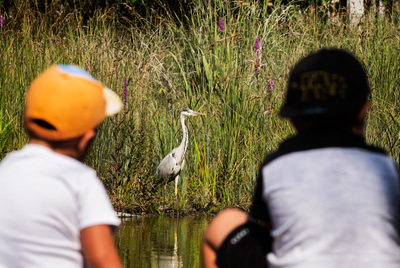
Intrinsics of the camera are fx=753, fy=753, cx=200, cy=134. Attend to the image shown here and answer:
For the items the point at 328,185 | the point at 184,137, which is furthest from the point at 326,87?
the point at 184,137

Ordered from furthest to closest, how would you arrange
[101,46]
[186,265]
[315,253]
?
[101,46]
[186,265]
[315,253]

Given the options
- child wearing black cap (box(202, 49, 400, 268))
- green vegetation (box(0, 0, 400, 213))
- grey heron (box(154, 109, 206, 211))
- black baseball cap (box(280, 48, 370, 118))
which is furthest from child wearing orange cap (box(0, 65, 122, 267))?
grey heron (box(154, 109, 206, 211))

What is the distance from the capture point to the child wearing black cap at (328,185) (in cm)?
183

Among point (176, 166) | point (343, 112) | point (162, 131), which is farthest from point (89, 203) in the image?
point (162, 131)

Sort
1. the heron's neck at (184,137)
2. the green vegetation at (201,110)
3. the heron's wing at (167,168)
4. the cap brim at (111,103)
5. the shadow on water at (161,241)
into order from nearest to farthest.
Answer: the cap brim at (111,103) → the shadow on water at (161,241) → the heron's wing at (167,168) → the green vegetation at (201,110) → the heron's neck at (184,137)

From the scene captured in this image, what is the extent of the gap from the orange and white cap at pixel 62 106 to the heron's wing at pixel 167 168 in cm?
461

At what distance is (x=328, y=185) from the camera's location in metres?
1.87

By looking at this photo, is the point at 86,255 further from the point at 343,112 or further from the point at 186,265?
the point at 186,265

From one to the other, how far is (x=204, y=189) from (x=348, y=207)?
517 cm

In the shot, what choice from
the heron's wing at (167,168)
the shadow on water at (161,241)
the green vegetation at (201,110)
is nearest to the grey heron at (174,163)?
the heron's wing at (167,168)

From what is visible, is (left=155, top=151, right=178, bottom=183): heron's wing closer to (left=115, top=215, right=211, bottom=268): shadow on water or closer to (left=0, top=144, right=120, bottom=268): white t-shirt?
(left=115, top=215, right=211, bottom=268): shadow on water

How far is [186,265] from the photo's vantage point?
15.8ft

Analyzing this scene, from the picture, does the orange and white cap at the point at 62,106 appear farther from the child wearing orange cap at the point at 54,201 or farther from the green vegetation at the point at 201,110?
the green vegetation at the point at 201,110

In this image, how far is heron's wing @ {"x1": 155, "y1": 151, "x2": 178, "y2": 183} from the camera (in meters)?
6.66
